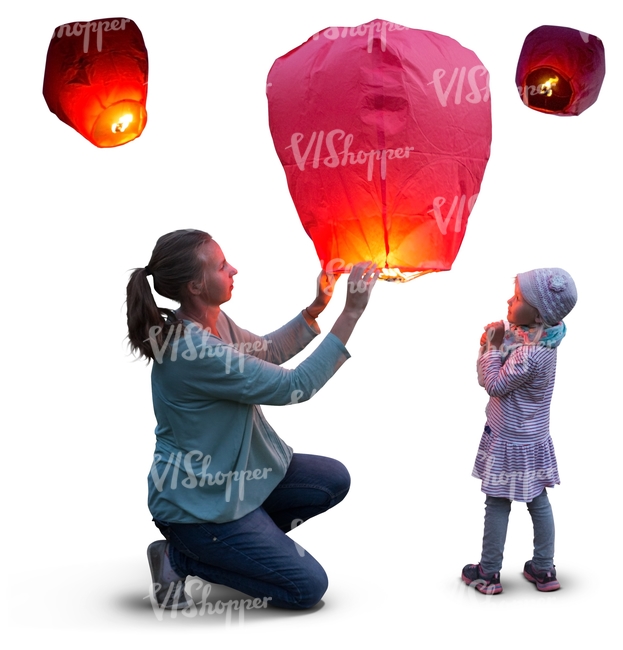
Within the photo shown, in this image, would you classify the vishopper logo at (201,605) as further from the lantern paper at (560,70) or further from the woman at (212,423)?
the lantern paper at (560,70)

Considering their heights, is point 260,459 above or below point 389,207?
below

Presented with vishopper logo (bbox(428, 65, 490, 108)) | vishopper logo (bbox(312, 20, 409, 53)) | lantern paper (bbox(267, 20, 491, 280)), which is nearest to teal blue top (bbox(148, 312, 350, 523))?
lantern paper (bbox(267, 20, 491, 280))

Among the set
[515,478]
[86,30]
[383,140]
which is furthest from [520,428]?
[86,30]

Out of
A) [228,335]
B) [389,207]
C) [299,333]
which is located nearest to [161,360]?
[228,335]

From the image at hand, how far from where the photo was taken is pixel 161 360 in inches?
165

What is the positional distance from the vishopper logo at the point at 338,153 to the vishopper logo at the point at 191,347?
0.73m

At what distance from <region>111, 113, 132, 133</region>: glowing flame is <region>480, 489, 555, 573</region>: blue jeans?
2123 millimetres

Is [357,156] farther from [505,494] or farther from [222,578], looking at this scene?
[222,578]

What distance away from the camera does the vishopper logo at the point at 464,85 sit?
4000mm

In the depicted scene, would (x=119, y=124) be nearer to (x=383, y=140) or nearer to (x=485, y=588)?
(x=383, y=140)

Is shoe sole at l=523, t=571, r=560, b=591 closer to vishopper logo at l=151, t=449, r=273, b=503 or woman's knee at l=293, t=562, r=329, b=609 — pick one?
woman's knee at l=293, t=562, r=329, b=609

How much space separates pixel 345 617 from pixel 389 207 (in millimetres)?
1554

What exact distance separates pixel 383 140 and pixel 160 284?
1.02m

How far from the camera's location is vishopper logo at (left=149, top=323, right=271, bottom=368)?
4.14 metres
